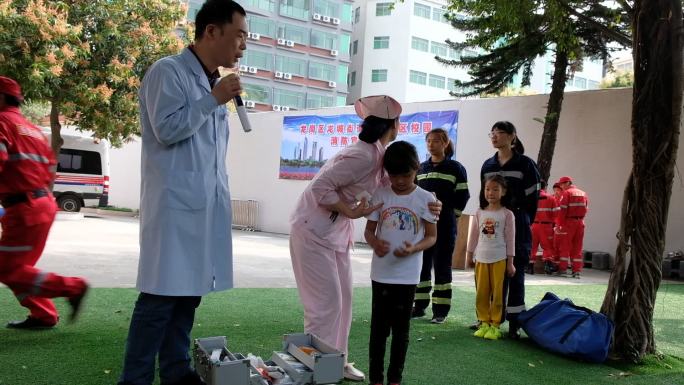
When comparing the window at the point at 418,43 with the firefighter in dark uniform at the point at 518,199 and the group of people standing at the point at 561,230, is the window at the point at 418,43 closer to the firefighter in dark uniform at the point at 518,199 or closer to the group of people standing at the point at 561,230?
the group of people standing at the point at 561,230

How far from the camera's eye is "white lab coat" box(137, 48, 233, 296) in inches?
92.3

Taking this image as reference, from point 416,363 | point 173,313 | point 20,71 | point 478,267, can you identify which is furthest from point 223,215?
point 20,71

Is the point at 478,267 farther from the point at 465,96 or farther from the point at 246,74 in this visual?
the point at 246,74

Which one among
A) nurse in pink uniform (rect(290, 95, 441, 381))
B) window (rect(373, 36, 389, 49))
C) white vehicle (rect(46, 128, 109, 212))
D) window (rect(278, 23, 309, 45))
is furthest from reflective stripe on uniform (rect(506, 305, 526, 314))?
window (rect(373, 36, 389, 49))

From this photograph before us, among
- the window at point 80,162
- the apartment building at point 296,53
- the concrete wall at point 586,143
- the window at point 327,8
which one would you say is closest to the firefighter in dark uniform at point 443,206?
the concrete wall at point 586,143

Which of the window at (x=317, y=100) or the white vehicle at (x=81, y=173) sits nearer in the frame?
the white vehicle at (x=81, y=173)

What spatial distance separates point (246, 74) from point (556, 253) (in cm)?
2871

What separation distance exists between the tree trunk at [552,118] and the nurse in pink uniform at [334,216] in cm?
861

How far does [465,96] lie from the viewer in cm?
1370

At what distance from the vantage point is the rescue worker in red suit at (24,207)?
3.09m

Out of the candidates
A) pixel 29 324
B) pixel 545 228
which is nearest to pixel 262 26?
pixel 545 228

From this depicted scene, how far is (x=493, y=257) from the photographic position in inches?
177

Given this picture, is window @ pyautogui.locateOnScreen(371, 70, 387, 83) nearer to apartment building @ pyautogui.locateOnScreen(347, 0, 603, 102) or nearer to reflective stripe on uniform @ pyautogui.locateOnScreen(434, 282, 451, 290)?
apartment building @ pyautogui.locateOnScreen(347, 0, 603, 102)

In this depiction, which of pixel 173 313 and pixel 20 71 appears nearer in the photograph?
pixel 173 313
